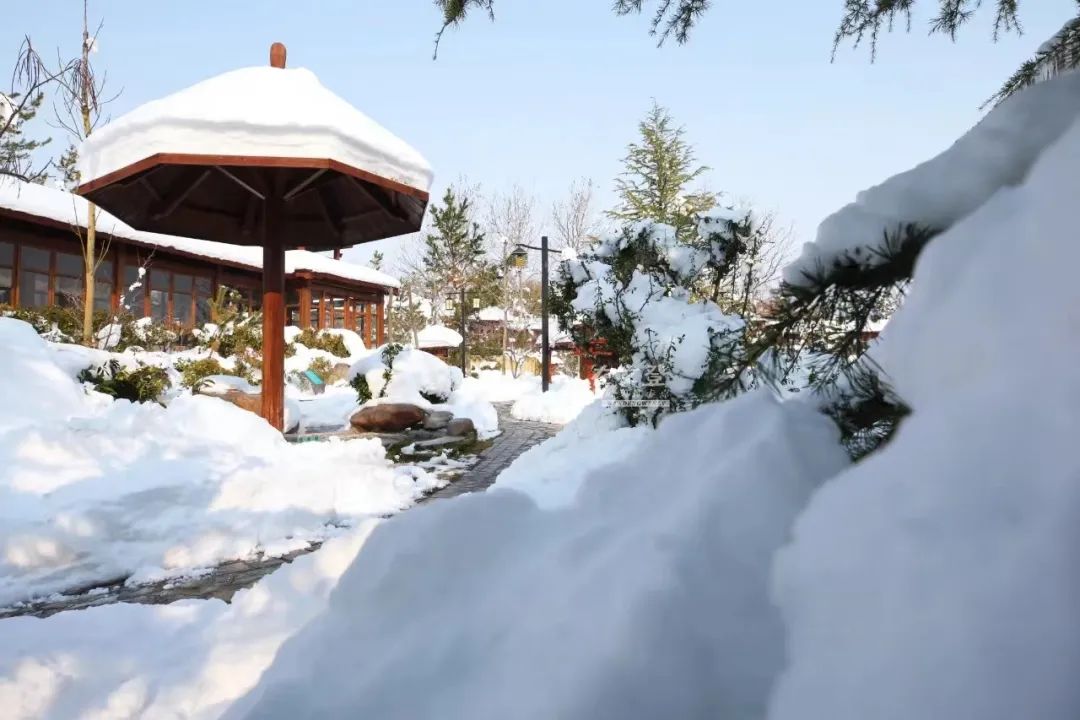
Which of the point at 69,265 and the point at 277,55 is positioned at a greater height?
the point at 277,55

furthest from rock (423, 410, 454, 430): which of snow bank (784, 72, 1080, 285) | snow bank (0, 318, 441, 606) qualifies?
snow bank (784, 72, 1080, 285)

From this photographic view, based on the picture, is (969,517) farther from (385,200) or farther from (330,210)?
(330,210)

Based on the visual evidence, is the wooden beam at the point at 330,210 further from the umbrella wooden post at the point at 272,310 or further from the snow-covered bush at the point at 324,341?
the snow-covered bush at the point at 324,341

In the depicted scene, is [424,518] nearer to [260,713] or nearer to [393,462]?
[260,713]

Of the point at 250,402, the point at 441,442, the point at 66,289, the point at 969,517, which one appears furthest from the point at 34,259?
the point at 969,517

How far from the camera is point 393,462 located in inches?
290

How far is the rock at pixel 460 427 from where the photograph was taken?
1012 centimetres

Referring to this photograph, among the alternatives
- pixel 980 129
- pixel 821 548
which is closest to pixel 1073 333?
pixel 821 548

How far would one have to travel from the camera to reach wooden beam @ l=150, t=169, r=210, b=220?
25.2ft

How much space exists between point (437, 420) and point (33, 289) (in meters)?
11.7

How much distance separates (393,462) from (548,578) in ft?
21.3

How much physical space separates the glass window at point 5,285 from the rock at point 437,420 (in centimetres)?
1117

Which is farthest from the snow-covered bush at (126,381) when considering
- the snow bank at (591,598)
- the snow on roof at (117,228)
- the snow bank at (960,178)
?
the snow bank at (960,178)

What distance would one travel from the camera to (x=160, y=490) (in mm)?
4637
